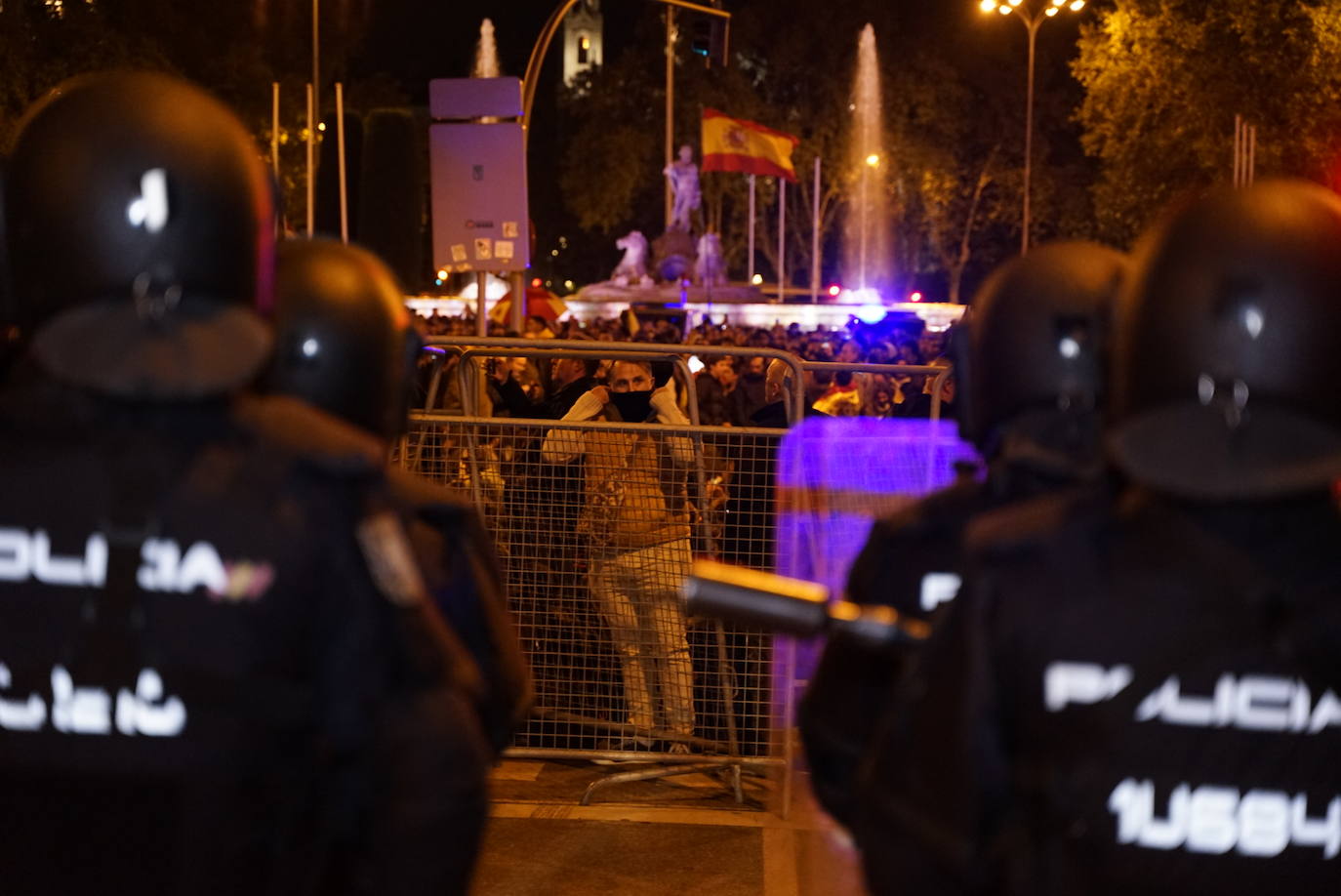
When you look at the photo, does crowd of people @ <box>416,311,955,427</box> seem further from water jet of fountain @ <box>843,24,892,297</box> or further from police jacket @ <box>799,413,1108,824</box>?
water jet of fountain @ <box>843,24,892,297</box>

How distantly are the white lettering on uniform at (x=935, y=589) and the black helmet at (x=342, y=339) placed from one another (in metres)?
1.02

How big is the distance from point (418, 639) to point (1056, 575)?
86 centimetres

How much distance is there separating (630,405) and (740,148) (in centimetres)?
1604

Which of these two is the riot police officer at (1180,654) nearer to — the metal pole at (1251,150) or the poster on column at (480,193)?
the poster on column at (480,193)

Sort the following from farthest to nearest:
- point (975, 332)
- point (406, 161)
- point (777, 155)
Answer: point (406, 161)
point (777, 155)
point (975, 332)

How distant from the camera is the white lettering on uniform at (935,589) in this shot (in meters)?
2.85

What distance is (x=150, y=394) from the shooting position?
82.5 inches

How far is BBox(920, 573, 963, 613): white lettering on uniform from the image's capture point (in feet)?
9.36

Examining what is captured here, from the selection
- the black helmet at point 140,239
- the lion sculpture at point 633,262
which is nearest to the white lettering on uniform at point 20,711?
the black helmet at point 140,239

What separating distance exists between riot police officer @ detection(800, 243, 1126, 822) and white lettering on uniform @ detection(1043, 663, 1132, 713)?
727 millimetres

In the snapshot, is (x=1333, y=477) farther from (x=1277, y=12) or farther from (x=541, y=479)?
(x=1277, y=12)

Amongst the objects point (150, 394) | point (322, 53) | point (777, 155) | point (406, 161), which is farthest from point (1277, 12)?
point (150, 394)

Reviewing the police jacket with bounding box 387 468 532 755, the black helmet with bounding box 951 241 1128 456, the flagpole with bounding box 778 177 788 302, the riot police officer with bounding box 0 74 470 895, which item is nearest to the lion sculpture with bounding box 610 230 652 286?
the flagpole with bounding box 778 177 788 302

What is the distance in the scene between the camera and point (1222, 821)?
206 centimetres
